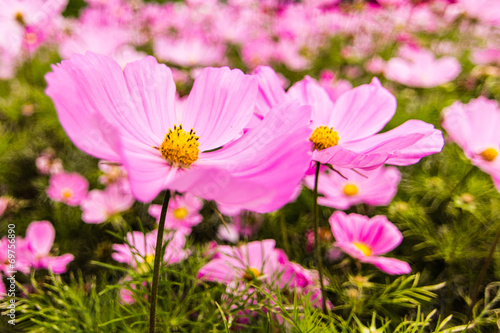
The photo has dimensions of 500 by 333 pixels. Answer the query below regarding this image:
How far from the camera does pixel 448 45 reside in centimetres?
163

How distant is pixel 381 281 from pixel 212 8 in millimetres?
1652

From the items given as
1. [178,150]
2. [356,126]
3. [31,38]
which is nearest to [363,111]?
[356,126]

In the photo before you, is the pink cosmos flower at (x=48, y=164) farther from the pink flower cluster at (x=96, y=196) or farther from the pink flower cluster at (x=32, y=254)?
the pink flower cluster at (x=32, y=254)

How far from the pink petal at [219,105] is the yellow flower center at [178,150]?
0.03m

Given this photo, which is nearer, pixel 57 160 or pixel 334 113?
pixel 334 113

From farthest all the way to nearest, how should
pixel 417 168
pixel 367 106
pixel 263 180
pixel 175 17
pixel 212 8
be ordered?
pixel 212 8
pixel 175 17
pixel 417 168
pixel 367 106
pixel 263 180

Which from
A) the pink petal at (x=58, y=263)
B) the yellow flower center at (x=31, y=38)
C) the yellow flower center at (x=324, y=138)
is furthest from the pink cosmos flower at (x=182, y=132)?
the yellow flower center at (x=31, y=38)

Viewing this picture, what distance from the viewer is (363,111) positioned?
44 cm

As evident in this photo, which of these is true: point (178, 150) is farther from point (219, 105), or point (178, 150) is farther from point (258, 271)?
point (258, 271)

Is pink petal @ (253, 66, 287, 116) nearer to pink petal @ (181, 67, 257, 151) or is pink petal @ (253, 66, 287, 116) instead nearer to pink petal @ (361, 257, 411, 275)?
pink petal @ (181, 67, 257, 151)

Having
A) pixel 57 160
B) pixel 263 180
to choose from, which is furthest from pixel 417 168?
pixel 57 160

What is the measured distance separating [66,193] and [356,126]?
0.64 metres

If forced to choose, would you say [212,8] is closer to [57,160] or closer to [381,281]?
[57,160]

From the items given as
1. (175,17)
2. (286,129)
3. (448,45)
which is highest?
(175,17)
